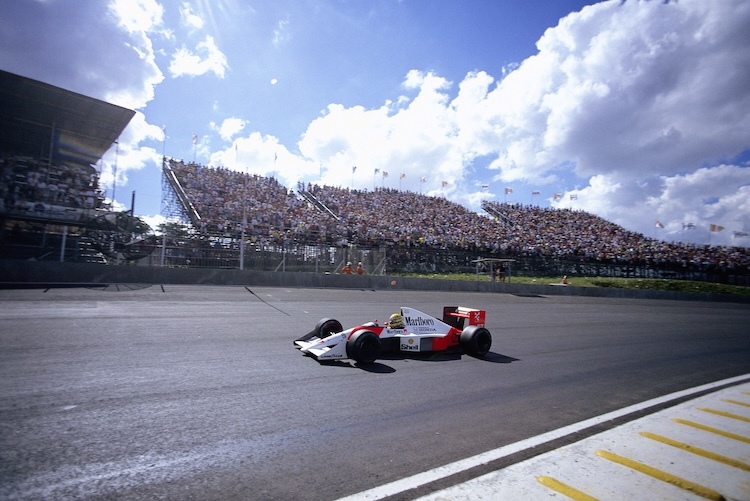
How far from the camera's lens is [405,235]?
31328 millimetres

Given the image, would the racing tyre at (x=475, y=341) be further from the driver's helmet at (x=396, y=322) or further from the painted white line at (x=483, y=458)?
the painted white line at (x=483, y=458)

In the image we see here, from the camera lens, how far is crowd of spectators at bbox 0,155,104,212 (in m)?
18.8

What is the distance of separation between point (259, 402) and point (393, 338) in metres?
3.00

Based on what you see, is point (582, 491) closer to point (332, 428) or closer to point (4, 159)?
point (332, 428)

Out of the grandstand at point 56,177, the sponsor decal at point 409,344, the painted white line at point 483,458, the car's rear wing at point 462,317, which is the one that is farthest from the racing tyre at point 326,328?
the grandstand at point 56,177

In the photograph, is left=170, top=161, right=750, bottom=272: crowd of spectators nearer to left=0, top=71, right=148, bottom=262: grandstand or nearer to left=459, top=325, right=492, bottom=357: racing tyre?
A: left=0, top=71, right=148, bottom=262: grandstand

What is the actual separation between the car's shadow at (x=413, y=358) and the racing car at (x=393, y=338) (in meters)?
0.10

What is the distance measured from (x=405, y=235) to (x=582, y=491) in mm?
28581

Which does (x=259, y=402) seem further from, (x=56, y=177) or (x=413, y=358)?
(x=56, y=177)

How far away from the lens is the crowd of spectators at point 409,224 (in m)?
26.9

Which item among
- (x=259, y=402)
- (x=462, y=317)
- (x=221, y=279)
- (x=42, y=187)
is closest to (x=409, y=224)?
(x=221, y=279)

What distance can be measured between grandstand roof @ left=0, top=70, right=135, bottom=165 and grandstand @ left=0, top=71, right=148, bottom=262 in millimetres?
35

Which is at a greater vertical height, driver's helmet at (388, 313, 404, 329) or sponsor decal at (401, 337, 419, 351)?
driver's helmet at (388, 313, 404, 329)

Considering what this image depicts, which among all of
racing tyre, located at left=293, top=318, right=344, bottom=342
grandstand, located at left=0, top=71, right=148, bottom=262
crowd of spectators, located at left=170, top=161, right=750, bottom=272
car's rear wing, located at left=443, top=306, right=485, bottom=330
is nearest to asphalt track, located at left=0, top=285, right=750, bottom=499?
racing tyre, located at left=293, top=318, right=344, bottom=342
